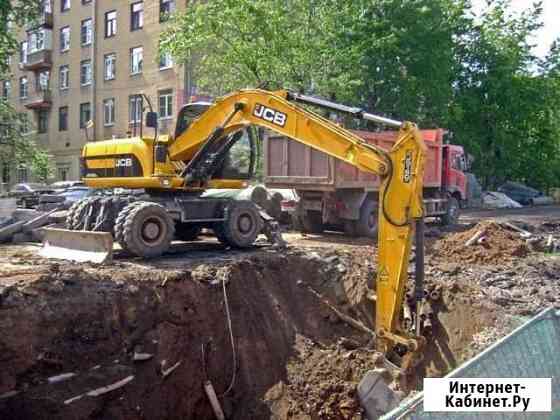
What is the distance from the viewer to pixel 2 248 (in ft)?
37.4

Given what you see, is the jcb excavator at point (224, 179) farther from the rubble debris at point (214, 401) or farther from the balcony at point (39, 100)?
the balcony at point (39, 100)

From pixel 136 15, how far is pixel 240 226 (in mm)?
26429

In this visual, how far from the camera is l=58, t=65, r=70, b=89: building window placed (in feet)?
124

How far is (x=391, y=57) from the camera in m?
22.2

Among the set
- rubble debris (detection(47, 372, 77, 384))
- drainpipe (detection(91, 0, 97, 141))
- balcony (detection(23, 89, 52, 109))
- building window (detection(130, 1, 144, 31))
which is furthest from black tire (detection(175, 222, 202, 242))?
balcony (detection(23, 89, 52, 109))

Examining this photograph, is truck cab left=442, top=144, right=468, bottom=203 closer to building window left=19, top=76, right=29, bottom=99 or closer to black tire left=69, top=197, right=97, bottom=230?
black tire left=69, top=197, right=97, bottom=230

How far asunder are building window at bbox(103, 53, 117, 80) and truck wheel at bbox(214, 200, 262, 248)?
87.7 feet

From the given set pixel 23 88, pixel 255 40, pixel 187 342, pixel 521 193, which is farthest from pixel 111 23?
pixel 187 342

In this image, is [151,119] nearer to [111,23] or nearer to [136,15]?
[136,15]

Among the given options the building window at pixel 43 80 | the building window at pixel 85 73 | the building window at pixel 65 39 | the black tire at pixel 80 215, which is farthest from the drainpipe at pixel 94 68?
the black tire at pixel 80 215

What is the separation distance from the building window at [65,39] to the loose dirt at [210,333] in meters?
32.2

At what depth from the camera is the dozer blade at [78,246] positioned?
29.6 feet

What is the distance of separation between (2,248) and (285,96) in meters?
6.83

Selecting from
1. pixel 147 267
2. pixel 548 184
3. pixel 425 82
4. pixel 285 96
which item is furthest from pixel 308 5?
pixel 548 184
